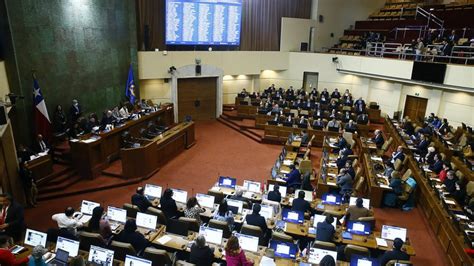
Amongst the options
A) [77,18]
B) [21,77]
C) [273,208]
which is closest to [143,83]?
[77,18]

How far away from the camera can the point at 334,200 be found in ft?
27.3

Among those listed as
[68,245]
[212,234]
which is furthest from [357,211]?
[68,245]

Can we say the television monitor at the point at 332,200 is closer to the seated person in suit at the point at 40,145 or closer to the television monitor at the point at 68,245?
the television monitor at the point at 68,245

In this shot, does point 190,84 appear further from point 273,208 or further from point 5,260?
point 5,260

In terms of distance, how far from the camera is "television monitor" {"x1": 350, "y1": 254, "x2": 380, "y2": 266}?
5.49m

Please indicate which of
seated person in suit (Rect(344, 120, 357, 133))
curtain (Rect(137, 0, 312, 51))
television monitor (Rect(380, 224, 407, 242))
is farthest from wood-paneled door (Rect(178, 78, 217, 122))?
television monitor (Rect(380, 224, 407, 242))

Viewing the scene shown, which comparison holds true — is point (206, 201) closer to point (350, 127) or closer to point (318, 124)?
point (318, 124)

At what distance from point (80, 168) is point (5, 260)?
5.81m

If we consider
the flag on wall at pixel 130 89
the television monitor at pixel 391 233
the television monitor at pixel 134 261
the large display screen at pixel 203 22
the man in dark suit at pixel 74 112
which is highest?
the large display screen at pixel 203 22

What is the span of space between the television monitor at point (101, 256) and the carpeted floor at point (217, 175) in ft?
11.3

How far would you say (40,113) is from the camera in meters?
10.8

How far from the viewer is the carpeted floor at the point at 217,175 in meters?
8.22

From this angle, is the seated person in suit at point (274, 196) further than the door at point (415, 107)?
No

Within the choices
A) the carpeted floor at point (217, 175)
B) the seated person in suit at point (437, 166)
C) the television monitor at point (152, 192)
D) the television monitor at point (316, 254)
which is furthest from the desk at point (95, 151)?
the seated person in suit at point (437, 166)
